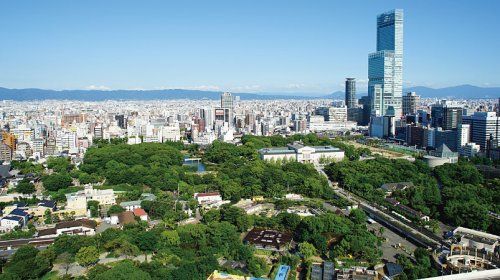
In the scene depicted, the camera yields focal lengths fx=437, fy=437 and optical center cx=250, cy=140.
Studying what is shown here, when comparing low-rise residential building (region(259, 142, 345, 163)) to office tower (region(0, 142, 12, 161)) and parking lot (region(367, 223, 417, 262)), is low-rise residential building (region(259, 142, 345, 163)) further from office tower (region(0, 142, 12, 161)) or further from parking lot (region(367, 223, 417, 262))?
office tower (region(0, 142, 12, 161))

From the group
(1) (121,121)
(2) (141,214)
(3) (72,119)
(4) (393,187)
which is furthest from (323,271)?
(3) (72,119)

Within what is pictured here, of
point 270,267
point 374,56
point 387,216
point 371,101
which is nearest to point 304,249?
point 270,267

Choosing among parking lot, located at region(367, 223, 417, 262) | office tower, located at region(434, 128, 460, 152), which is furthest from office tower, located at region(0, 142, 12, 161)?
office tower, located at region(434, 128, 460, 152)

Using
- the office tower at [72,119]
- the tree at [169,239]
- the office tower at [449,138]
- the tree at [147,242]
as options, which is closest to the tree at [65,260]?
the tree at [147,242]

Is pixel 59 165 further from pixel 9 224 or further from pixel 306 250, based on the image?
pixel 306 250

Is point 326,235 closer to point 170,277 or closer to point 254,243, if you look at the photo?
point 254,243

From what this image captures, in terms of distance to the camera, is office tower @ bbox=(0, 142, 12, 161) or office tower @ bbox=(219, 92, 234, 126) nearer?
office tower @ bbox=(0, 142, 12, 161)

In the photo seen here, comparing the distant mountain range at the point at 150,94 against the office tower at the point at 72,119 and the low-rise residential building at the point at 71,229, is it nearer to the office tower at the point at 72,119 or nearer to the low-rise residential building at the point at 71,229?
the office tower at the point at 72,119
